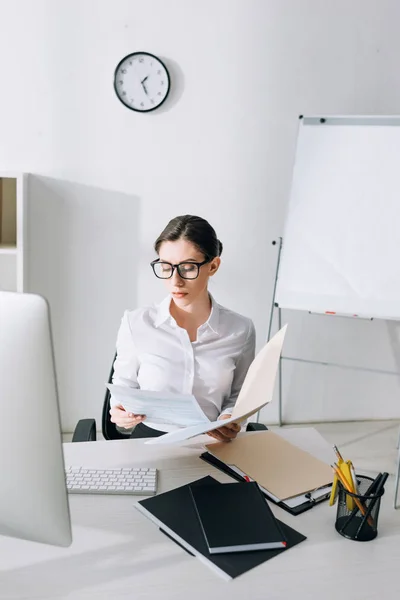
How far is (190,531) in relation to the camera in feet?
3.38

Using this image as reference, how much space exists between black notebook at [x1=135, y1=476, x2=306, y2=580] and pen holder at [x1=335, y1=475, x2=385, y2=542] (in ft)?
0.28

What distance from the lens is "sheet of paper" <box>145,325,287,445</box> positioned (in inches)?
45.9

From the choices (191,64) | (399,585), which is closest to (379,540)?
(399,585)

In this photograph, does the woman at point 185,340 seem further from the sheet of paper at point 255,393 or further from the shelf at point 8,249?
the shelf at point 8,249

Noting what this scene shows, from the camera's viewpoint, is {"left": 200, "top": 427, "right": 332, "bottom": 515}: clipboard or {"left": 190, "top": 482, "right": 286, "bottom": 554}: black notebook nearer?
{"left": 190, "top": 482, "right": 286, "bottom": 554}: black notebook

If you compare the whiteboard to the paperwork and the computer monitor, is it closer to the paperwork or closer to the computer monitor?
the paperwork

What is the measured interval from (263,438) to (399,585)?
56cm

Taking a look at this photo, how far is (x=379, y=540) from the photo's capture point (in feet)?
3.46

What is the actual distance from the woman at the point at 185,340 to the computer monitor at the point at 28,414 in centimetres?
90

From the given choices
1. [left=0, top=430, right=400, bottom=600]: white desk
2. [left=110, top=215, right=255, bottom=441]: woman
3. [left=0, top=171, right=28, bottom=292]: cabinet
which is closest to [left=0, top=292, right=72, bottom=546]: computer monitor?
[left=0, top=430, right=400, bottom=600]: white desk

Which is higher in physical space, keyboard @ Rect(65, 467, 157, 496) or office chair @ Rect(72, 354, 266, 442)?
keyboard @ Rect(65, 467, 157, 496)

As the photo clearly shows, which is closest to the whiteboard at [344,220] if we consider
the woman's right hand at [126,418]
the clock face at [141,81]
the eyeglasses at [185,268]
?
the clock face at [141,81]

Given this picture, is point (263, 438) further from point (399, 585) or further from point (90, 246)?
point (90, 246)

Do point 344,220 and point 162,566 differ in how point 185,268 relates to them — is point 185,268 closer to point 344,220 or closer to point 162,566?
point 162,566
